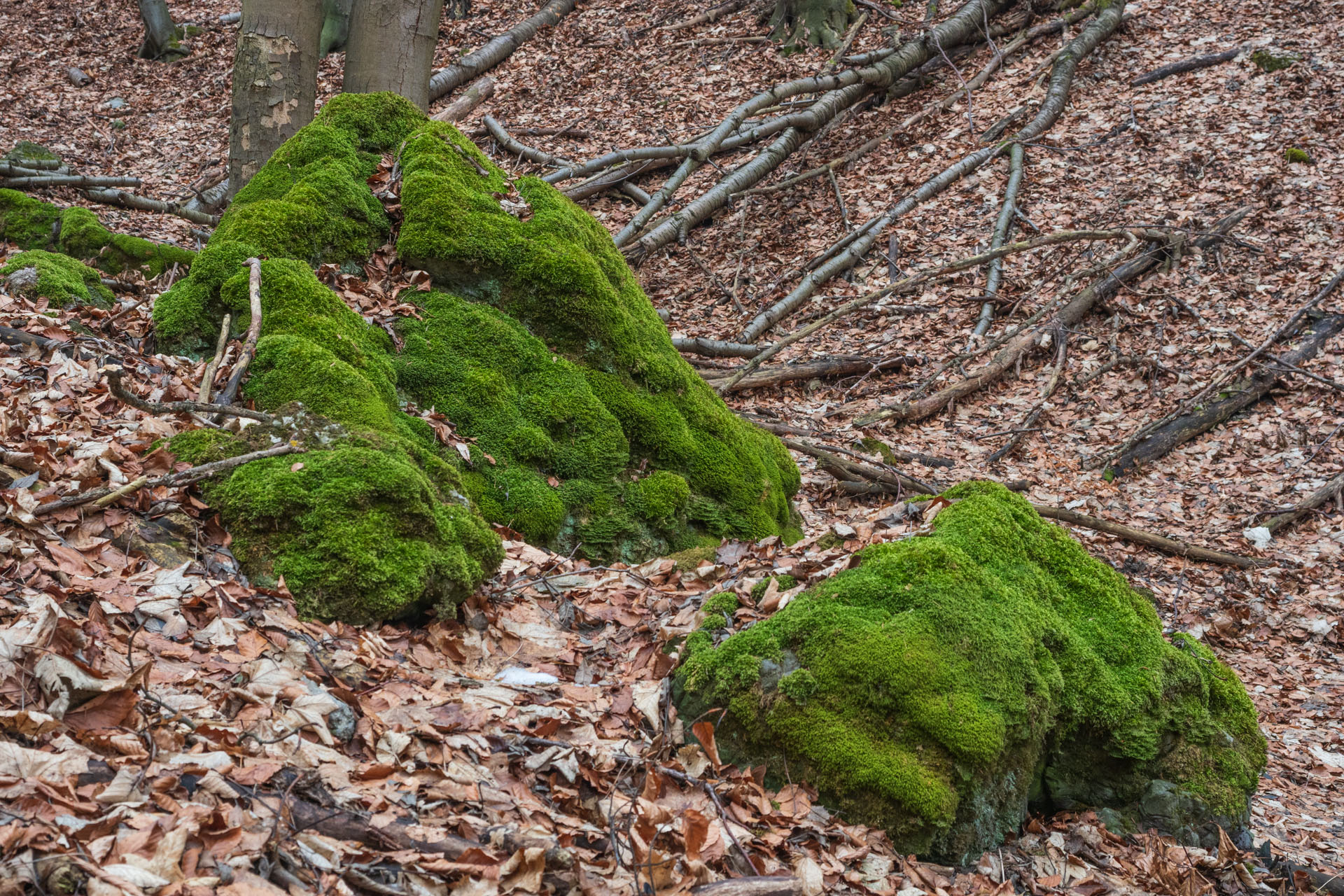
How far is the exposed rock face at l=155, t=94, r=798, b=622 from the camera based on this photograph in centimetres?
417

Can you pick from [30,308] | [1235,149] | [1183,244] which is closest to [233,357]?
[30,308]

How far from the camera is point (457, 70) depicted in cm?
1521

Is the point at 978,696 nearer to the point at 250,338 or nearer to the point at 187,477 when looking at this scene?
the point at 187,477

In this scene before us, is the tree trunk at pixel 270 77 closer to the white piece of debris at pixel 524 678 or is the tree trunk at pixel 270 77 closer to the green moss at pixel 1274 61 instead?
the white piece of debris at pixel 524 678

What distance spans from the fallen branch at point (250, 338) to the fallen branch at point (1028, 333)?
5663 mm

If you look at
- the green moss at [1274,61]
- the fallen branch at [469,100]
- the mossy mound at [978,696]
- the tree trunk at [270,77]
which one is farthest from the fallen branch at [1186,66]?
the mossy mound at [978,696]

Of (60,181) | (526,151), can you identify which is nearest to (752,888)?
(526,151)

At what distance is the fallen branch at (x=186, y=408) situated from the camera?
4367mm

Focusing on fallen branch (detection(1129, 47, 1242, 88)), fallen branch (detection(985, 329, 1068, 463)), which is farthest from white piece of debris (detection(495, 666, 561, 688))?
fallen branch (detection(1129, 47, 1242, 88))

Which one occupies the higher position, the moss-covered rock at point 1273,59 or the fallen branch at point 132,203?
the moss-covered rock at point 1273,59

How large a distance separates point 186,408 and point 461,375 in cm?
161

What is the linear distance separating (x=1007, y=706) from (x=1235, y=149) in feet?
34.6

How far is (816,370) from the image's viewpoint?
32.4 feet

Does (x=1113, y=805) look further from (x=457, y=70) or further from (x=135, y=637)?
(x=457, y=70)
